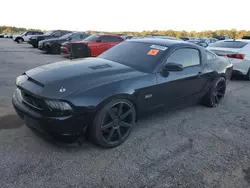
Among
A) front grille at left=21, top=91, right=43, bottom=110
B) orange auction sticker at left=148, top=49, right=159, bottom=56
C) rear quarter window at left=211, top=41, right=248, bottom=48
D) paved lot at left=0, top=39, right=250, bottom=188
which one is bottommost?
paved lot at left=0, top=39, right=250, bottom=188

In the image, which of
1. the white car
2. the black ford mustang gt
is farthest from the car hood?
the white car

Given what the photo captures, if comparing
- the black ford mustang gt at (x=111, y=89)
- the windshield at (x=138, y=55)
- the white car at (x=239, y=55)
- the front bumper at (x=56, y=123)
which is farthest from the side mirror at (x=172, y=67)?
the white car at (x=239, y=55)

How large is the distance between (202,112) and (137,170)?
102 inches

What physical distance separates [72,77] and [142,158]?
4.57 ft

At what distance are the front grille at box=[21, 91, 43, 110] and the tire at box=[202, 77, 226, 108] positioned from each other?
349 centimetres

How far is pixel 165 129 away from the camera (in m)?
3.83

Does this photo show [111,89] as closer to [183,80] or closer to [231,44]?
[183,80]

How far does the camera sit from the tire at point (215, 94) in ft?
16.0

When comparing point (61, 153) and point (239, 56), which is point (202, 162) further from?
point (239, 56)

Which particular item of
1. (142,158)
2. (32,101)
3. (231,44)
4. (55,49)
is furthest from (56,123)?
(55,49)

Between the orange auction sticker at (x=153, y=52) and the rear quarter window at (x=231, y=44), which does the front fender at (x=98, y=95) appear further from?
the rear quarter window at (x=231, y=44)

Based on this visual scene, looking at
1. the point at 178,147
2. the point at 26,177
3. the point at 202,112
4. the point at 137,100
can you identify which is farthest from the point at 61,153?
the point at 202,112

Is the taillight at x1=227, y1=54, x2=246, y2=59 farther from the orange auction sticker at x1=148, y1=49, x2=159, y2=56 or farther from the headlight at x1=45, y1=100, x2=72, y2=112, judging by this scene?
the headlight at x1=45, y1=100, x2=72, y2=112

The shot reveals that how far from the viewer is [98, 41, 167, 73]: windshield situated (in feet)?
12.1
